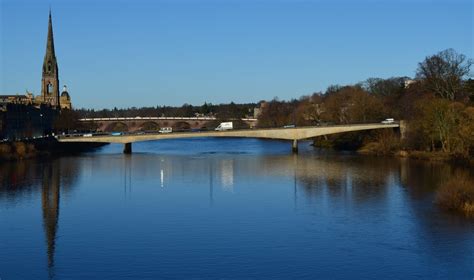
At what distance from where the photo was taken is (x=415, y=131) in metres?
63.6

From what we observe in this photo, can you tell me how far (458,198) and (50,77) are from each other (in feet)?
319

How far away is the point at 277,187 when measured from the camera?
41.5 m

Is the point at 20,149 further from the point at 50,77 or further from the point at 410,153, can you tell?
the point at 50,77

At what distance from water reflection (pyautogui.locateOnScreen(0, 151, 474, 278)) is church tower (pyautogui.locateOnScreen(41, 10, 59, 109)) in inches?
2219

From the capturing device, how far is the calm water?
2169 centimetres

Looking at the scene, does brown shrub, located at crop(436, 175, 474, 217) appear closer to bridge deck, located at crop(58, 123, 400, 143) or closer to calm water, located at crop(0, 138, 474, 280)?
calm water, located at crop(0, 138, 474, 280)

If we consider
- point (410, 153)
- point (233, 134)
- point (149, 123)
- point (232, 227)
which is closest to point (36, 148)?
point (233, 134)

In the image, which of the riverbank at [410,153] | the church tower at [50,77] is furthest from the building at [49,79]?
the riverbank at [410,153]

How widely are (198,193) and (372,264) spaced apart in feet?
60.4

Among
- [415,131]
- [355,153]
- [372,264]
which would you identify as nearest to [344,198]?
[372,264]

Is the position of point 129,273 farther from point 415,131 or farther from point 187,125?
point 187,125

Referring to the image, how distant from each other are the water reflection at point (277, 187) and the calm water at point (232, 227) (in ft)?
0.29

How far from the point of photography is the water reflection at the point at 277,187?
2753 cm

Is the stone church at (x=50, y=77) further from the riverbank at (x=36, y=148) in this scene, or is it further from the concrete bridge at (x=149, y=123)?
the riverbank at (x=36, y=148)
